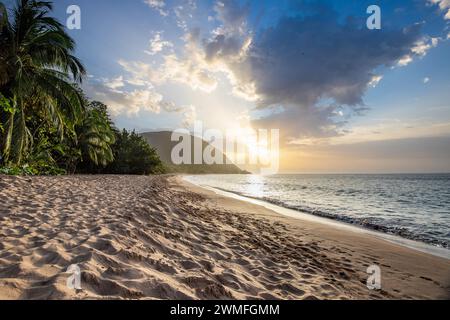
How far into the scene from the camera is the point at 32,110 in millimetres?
13672

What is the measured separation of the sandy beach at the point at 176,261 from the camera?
227 centimetres

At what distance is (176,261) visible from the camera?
317cm

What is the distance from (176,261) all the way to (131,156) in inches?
1702

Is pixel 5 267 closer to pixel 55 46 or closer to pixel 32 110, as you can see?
pixel 55 46

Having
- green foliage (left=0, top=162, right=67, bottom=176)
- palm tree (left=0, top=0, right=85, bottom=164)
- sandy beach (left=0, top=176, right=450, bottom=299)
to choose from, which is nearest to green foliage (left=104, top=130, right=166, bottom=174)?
green foliage (left=0, top=162, right=67, bottom=176)

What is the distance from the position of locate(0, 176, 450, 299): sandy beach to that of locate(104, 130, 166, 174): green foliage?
37558 millimetres

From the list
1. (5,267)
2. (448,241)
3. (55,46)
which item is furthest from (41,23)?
(448,241)

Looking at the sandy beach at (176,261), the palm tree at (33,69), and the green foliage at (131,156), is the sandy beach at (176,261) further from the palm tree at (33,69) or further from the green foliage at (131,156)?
the green foliage at (131,156)

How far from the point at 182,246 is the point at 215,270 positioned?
0.97 metres

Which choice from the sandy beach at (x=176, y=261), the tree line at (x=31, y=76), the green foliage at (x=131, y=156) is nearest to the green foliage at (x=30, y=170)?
the tree line at (x=31, y=76)

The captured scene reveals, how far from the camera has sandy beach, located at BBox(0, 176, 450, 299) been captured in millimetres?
2273

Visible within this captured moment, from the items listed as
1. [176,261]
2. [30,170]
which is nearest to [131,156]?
[30,170]

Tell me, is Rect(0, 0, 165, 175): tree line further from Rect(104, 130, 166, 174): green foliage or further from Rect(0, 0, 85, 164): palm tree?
Rect(104, 130, 166, 174): green foliage

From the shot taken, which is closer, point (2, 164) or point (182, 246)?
point (182, 246)
